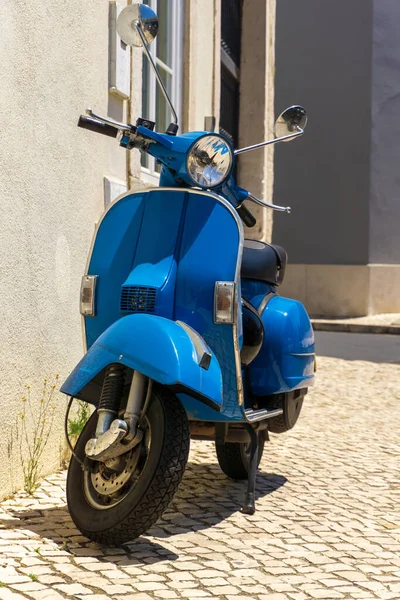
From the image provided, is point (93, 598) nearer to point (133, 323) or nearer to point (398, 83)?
point (133, 323)

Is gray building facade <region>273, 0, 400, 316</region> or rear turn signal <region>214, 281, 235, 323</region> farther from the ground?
gray building facade <region>273, 0, 400, 316</region>

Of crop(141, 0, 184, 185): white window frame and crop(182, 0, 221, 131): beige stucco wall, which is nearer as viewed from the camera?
crop(141, 0, 184, 185): white window frame

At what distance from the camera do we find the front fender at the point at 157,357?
3.29 metres

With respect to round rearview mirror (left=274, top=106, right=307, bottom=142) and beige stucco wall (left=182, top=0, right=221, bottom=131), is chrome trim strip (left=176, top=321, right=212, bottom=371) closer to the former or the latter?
round rearview mirror (left=274, top=106, right=307, bottom=142)

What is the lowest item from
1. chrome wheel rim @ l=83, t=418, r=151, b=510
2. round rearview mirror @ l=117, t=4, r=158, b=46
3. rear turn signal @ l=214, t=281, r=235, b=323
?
chrome wheel rim @ l=83, t=418, r=151, b=510

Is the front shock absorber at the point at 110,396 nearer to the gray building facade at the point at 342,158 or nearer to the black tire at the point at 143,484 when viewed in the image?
the black tire at the point at 143,484

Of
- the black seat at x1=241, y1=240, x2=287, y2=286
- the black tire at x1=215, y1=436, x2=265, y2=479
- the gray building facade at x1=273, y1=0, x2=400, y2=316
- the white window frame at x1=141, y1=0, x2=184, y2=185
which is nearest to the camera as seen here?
the black seat at x1=241, y1=240, x2=287, y2=286

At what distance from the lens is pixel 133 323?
3434 mm

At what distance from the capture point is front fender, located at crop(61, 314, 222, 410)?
3.29 meters

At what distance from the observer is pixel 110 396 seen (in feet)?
11.2

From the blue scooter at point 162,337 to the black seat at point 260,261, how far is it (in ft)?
0.16

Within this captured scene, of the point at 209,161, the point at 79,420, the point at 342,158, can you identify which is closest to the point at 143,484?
the point at 209,161

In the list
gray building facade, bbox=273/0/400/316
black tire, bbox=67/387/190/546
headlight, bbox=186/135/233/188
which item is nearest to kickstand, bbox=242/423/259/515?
black tire, bbox=67/387/190/546

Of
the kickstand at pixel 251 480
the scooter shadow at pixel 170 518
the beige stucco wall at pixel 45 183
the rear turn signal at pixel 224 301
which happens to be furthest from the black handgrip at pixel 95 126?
the scooter shadow at pixel 170 518
